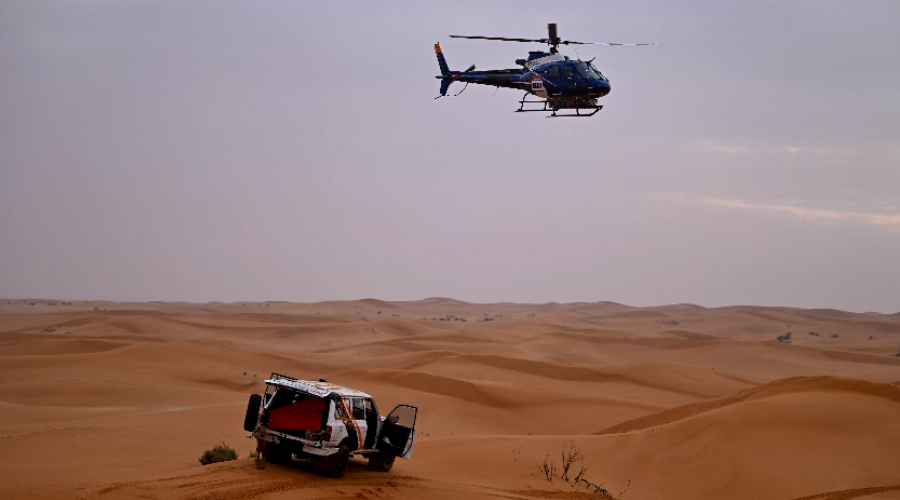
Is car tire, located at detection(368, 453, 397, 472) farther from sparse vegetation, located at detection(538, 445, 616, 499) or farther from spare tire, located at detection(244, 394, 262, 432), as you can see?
sparse vegetation, located at detection(538, 445, 616, 499)

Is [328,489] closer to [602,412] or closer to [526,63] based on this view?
[602,412]

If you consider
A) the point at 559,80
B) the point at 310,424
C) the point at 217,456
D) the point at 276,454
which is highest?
the point at 559,80

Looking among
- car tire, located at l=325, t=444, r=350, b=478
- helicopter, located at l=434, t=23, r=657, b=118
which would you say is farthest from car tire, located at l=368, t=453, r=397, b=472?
helicopter, located at l=434, t=23, r=657, b=118

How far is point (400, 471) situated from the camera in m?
15.6

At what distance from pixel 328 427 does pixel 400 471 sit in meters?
2.42

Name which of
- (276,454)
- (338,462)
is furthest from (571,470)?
(276,454)

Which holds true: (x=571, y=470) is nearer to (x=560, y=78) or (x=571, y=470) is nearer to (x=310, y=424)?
(x=310, y=424)

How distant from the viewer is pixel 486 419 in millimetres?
27750

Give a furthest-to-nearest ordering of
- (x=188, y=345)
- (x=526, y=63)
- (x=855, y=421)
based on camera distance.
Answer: (x=188, y=345) < (x=526, y=63) < (x=855, y=421)

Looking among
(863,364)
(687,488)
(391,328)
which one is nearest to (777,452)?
(687,488)

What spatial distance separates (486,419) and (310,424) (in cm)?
1449

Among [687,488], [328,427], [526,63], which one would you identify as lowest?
[687,488]

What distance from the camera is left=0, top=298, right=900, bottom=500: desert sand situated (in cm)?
1459

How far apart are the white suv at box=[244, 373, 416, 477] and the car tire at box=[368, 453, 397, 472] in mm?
463
